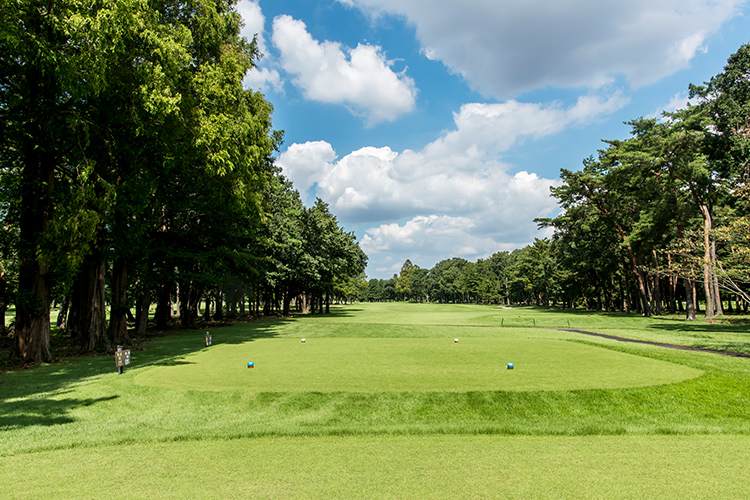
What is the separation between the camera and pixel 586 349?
44.8 ft

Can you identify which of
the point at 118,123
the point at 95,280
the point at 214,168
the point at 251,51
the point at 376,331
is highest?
the point at 251,51

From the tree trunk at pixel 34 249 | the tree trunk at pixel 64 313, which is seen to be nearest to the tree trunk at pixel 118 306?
the tree trunk at pixel 34 249

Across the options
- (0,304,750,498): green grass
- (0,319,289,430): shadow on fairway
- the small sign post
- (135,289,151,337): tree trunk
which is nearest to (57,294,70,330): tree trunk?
(135,289,151,337): tree trunk

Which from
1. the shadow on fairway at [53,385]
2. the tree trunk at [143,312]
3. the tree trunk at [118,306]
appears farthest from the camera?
the tree trunk at [143,312]

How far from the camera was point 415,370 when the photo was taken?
9.85 m

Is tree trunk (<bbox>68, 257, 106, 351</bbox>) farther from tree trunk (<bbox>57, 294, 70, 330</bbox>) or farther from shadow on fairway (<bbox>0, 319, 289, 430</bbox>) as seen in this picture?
tree trunk (<bbox>57, 294, 70, 330</bbox>)

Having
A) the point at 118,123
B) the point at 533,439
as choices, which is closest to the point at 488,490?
the point at 533,439

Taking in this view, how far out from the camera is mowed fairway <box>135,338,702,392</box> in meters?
8.20

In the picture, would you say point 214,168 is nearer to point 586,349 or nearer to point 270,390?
point 270,390

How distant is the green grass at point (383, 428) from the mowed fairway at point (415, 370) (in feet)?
0.26

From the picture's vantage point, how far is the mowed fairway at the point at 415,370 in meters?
8.20

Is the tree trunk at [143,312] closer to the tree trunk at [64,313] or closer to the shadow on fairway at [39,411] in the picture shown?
the tree trunk at [64,313]

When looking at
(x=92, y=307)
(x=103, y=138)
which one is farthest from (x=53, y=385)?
(x=103, y=138)

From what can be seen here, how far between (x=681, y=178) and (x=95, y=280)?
127ft
